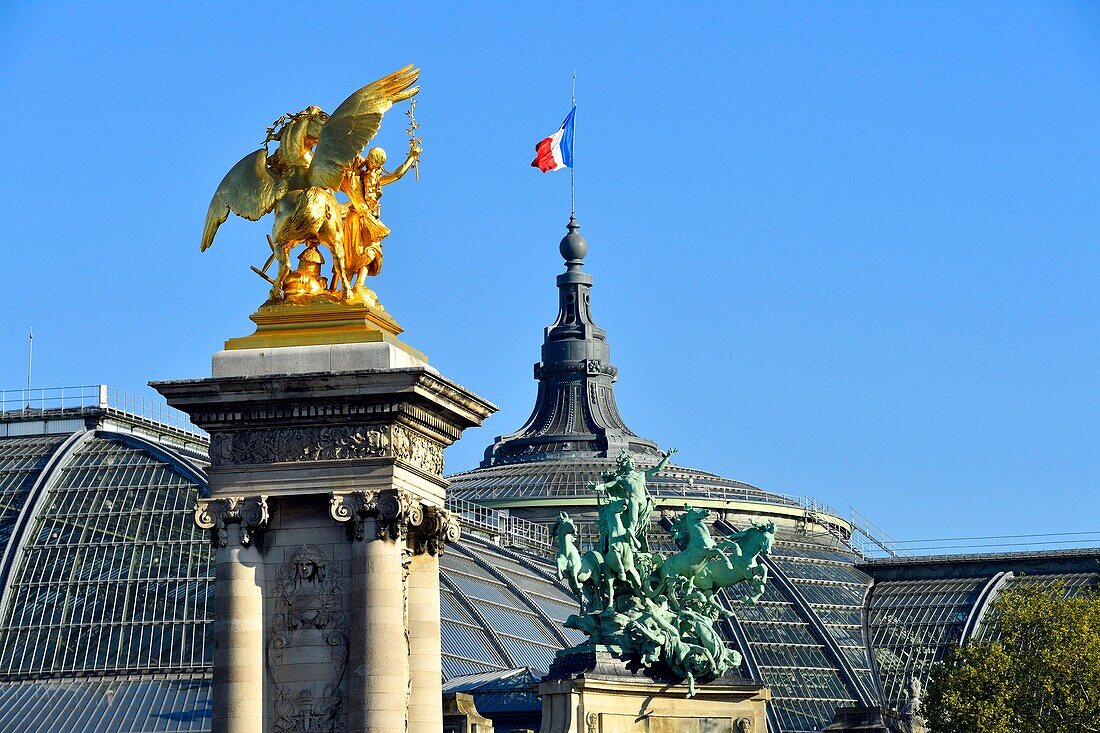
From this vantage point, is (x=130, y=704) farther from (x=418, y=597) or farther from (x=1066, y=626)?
(x=418, y=597)

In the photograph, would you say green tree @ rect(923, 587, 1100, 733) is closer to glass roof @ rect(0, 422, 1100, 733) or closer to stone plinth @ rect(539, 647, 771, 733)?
glass roof @ rect(0, 422, 1100, 733)

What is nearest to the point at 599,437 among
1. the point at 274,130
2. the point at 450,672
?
the point at 450,672

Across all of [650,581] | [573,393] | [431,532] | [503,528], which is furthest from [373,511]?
[573,393]

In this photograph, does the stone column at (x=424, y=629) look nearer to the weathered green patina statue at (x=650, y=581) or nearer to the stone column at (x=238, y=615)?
the stone column at (x=238, y=615)

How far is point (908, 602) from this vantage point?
129 metres

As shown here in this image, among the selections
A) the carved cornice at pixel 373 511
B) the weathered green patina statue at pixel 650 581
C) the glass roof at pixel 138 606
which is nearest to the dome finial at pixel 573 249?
the glass roof at pixel 138 606

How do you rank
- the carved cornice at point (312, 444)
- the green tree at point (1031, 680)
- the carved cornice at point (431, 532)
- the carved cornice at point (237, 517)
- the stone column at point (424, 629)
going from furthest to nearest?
the green tree at point (1031, 680) → the carved cornice at point (431, 532) → the stone column at point (424, 629) → the carved cornice at point (312, 444) → the carved cornice at point (237, 517)

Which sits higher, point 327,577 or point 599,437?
point 599,437

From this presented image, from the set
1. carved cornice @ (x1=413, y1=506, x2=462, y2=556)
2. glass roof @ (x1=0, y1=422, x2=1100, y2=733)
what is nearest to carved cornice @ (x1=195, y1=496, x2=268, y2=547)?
carved cornice @ (x1=413, y1=506, x2=462, y2=556)

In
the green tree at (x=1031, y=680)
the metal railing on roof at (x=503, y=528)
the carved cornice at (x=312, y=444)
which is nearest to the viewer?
the carved cornice at (x=312, y=444)

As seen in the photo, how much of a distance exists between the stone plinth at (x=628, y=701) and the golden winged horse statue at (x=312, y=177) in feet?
89.0

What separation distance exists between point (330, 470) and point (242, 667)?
Result: 3013mm

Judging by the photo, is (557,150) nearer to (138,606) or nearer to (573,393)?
(138,606)

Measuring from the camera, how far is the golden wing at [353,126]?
34312 millimetres
